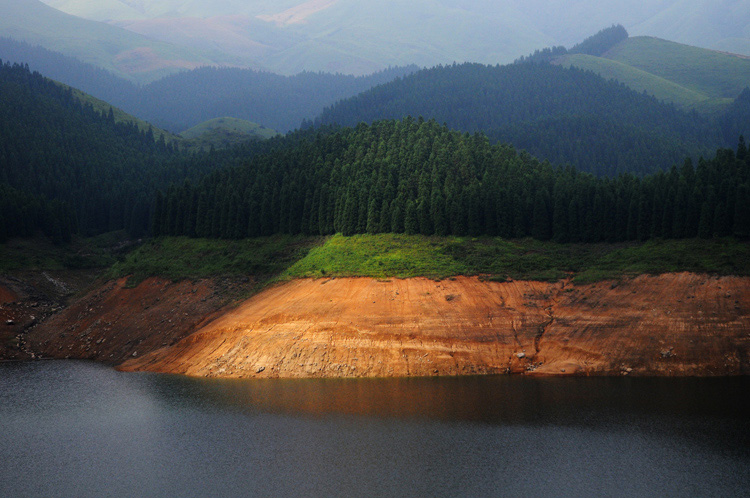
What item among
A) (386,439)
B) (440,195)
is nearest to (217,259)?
(440,195)

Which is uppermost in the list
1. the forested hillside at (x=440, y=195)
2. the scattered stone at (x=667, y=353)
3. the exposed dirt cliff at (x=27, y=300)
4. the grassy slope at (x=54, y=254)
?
the forested hillside at (x=440, y=195)

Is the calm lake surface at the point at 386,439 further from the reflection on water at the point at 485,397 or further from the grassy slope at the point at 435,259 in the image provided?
the grassy slope at the point at 435,259

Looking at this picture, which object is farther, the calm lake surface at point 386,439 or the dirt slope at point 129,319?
the dirt slope at point 129,319

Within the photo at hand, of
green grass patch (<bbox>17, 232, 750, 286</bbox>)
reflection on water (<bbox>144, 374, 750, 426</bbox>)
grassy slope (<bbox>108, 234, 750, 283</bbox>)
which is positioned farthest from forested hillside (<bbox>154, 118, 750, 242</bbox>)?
reflection on water (<bbox>144, 374, 750, 426</bbox>)

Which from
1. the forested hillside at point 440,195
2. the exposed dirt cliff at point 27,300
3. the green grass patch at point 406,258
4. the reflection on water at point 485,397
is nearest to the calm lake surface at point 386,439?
the reflection on water at point 485,397

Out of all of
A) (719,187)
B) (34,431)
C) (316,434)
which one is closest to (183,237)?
(34,431)

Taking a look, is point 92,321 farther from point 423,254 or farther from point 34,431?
point 423,254

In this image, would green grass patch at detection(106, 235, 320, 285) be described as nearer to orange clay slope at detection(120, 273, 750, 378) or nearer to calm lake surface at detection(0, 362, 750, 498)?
orange clay slope at detection(120, 273, 750, 378)
